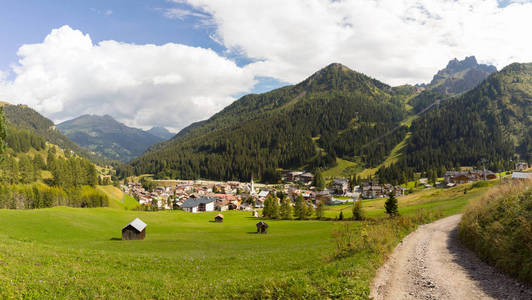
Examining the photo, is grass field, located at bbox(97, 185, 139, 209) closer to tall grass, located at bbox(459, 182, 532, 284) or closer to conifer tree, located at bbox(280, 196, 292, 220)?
conifer tree, located at bbox(280, 196, 292, 220)

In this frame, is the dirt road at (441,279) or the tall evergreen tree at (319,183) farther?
the tall evergreen tree at (319,183)

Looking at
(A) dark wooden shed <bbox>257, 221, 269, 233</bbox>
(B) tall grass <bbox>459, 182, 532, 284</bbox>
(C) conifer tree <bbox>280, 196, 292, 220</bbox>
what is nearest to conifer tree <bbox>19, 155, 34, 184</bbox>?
(C) conifer tree <bbox>280, 196, 292, 220</bbox>

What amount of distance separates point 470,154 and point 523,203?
237m

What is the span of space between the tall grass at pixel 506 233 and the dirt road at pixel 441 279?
1.86 ft

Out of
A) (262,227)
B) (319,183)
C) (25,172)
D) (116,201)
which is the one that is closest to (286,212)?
(262,227)

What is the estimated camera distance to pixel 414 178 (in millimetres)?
168250

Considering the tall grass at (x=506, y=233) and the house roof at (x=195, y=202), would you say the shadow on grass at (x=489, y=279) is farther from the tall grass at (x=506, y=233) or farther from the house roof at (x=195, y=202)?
the house roof at (x=195, y=202)

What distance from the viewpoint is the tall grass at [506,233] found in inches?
406

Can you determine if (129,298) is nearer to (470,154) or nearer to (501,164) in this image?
(501,164)

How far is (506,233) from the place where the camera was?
12570mm

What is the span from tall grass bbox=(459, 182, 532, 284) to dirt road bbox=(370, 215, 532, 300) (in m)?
0.57

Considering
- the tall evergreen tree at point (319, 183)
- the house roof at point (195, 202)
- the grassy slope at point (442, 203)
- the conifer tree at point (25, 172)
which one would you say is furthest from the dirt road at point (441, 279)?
the conifer tree at point (25, 172)

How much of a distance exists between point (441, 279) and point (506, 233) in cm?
479

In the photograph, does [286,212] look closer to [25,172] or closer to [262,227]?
[262,227]
